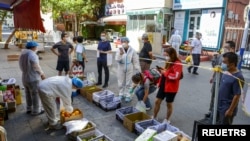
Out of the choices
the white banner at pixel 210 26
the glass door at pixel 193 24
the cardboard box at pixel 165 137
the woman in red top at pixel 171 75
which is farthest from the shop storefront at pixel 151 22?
the cardboard box at pixel 165 137

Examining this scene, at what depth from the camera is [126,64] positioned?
18.9 feet

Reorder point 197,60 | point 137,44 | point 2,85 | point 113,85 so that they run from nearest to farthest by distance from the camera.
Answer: point 2,85 → point 113,85 → point 197,60 → point 137,44

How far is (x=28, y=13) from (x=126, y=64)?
2661mm

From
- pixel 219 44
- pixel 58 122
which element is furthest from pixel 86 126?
pixel 219 44

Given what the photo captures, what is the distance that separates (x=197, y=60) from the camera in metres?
9.36

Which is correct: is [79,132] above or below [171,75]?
below

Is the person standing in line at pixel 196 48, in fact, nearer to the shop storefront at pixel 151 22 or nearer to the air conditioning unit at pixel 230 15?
the air conditioning unit at pixel 230 15

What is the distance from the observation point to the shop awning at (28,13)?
4.01m

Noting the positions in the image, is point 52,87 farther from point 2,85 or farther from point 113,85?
point 113,85

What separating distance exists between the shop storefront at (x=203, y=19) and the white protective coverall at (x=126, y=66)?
8.61 metres

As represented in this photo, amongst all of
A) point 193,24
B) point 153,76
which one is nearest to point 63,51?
point 153,76

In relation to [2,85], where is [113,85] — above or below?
below

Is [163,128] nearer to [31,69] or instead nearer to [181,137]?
[181,137]

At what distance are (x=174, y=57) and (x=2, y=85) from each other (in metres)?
4.06
